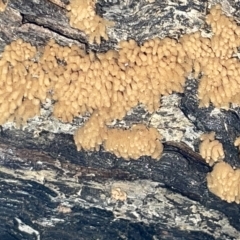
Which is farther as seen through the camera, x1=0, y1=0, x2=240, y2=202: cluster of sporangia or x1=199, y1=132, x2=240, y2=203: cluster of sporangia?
x1=199, y1=132, x2=240, y2=203: cluster of sporangia

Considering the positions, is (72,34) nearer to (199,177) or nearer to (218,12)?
(218,12)

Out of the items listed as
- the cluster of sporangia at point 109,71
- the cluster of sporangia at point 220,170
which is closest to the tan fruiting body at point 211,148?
the cluster of sporangia at point 220,170

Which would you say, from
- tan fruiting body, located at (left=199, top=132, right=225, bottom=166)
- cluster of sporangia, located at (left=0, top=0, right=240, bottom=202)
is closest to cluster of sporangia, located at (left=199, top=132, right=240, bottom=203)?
tan fruiting body, located at (left=199, top=132, right=225, bottom=166)

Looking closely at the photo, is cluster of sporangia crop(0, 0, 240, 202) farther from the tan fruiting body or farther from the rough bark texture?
the tan fruiting body

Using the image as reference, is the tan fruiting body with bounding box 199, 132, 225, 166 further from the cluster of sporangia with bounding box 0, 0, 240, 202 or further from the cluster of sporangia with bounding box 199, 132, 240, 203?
the cluster of sporangia with bounding box 0, 0, 240, 202

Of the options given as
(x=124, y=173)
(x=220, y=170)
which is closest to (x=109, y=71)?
(x=124, y=173)

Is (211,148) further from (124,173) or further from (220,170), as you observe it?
(124,173)
